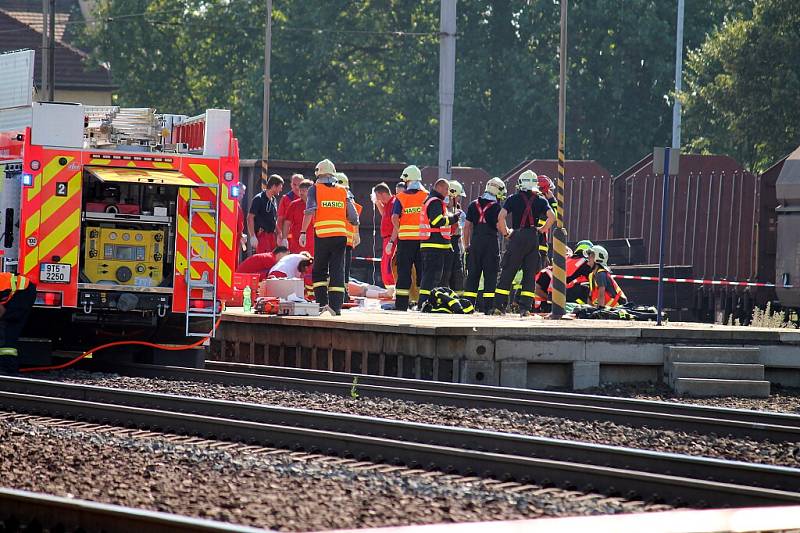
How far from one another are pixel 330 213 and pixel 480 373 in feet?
12.2

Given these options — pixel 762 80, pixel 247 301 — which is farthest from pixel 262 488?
pixel 762 80

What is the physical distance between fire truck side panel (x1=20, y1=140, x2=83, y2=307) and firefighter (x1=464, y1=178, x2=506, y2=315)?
24.5 ft

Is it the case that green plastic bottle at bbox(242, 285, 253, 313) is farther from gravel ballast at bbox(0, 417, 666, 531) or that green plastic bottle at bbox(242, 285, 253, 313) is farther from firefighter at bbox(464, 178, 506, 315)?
gravel ballast at bbox(0, 417, 666, 531)

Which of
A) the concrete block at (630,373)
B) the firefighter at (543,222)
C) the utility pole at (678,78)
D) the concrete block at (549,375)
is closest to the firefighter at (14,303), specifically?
the concrete block at (549,375)

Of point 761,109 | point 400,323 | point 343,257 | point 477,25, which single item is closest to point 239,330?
point 343,257

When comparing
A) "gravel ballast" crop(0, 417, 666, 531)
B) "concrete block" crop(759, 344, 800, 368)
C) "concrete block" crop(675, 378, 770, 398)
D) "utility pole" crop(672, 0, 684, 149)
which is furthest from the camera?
"utility pole" crop(672, 0, 684, 149)

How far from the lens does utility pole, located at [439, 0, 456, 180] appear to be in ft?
99.6

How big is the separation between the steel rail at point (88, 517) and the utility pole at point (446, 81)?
21823 mm

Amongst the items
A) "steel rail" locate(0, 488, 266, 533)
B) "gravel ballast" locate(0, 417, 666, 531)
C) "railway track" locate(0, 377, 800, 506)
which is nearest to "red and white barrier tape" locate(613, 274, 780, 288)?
"railway track" locate(0, 377, 800, 506)

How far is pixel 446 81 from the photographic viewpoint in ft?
101

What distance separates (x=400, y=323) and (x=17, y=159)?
4.24 m

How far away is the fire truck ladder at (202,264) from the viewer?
16594mm

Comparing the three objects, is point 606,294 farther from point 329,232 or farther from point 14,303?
point 14,303

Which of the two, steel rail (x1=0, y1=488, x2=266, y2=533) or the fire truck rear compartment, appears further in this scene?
the fire truck rear compartment
